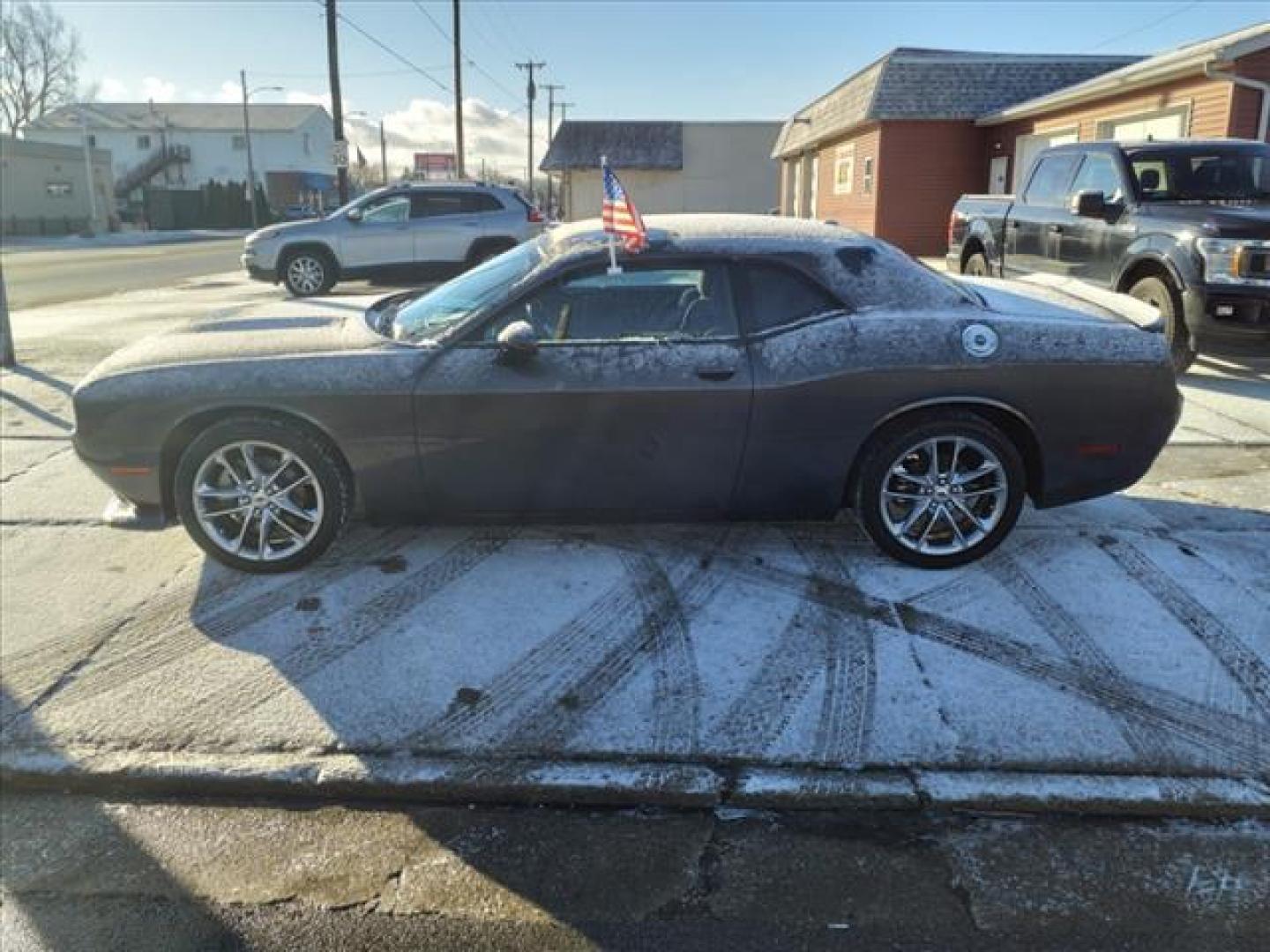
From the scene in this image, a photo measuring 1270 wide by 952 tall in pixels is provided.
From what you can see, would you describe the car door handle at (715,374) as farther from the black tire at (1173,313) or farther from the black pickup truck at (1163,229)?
the black tire at (1173,313)

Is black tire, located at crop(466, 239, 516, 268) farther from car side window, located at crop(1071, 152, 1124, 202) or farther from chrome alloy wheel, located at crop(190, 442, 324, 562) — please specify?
chrome alloy wheel, located at crop(190, 442, 324, 562)

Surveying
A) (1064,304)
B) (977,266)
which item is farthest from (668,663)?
(977,266)

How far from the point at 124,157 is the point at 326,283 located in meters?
82.3

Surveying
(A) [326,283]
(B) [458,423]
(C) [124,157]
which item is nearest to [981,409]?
(B) [458,423]

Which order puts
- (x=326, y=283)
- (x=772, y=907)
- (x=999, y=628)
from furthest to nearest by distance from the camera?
(x=326, y=283), (x=999, y=628), (x=772, y=907)

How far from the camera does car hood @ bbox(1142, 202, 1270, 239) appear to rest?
7352 millimetres

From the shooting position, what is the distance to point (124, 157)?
83.1 meters

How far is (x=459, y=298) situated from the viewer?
4516 millimetres

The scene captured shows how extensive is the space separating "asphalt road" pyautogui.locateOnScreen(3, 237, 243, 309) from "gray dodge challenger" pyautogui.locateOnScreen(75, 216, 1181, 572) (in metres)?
14.7

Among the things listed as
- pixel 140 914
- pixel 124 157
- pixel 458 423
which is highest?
pixel 124 157

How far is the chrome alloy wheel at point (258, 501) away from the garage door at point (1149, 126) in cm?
1404

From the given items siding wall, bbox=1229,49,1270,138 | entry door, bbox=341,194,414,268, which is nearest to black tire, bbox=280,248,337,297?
entry door, bbox=341,194,414,268

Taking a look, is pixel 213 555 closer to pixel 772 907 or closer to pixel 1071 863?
pixel 772 907

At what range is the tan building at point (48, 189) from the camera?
52125 mm
